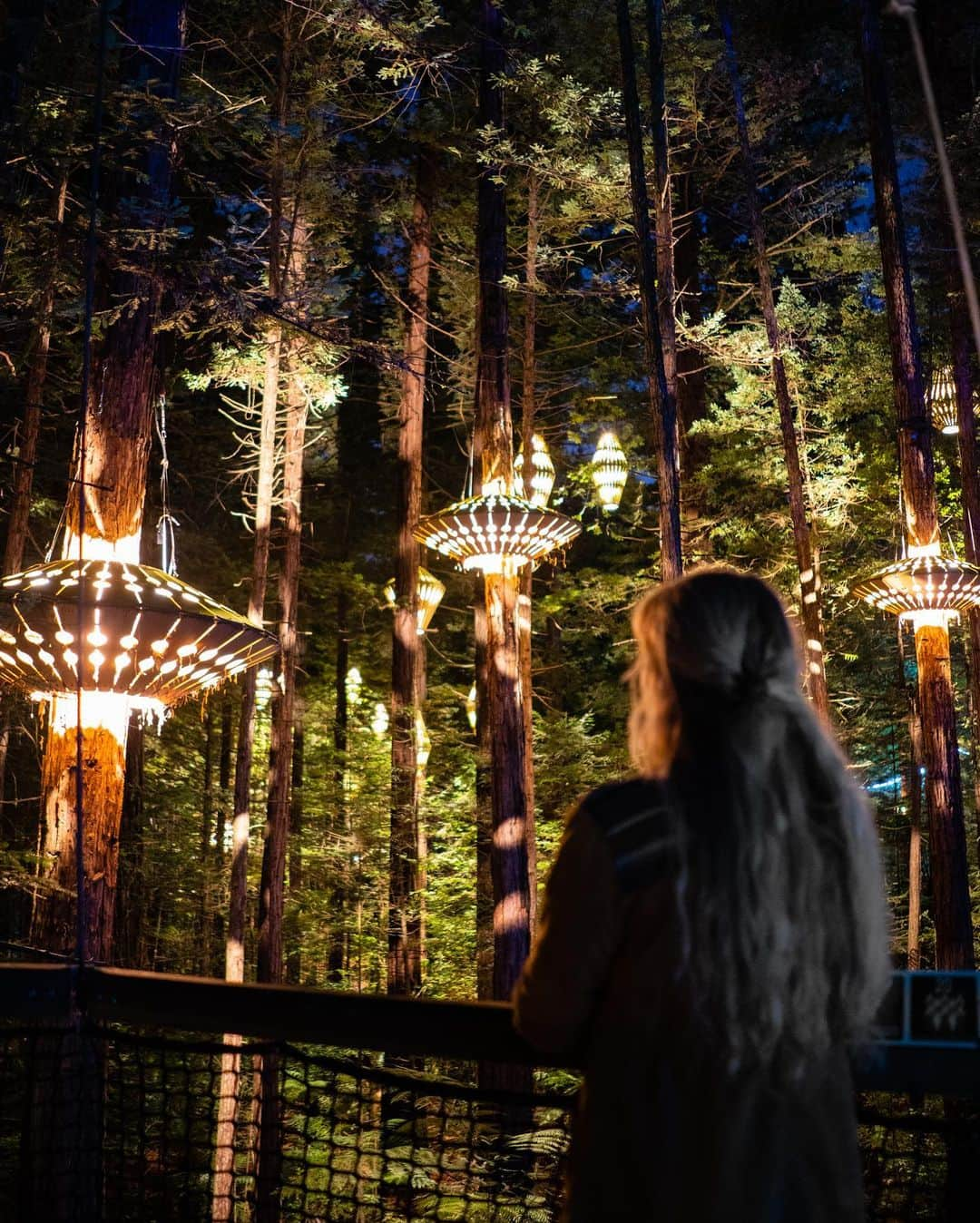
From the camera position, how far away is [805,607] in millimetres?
13406

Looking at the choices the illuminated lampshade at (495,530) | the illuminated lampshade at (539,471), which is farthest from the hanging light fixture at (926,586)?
the illuminated lampshade at (539,471)

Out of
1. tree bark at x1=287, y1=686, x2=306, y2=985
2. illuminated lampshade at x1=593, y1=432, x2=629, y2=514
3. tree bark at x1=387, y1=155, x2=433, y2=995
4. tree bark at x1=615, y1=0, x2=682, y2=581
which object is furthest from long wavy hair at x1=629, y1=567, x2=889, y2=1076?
tree bark at x1=287, y1=686, x2=306, y2=985

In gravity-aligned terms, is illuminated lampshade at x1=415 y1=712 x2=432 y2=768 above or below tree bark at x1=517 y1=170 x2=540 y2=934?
below

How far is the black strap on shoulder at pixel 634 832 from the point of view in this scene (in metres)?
1.56

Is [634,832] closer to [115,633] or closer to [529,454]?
[115,633]

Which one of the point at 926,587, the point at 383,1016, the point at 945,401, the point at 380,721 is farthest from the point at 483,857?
the point at 383,1016

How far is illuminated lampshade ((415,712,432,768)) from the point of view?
15.2m

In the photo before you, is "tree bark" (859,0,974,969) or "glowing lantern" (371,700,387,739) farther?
"glowing lantern" (371,700,387,739)

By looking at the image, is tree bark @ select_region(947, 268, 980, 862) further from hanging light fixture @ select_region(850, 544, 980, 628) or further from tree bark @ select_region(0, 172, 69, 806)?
tree bark @ select_region(0, 172, 69, 806)

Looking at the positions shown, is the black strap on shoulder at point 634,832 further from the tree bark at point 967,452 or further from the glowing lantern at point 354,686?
the glowing lantern at point 354,686

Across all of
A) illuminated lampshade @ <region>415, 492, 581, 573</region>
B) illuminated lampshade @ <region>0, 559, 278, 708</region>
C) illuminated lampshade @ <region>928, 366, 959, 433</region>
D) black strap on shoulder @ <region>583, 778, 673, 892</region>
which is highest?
illuminated lampshade @ <region>928, 366, 959, 433</region>

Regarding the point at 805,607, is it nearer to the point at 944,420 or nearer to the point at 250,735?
the point at 944,420

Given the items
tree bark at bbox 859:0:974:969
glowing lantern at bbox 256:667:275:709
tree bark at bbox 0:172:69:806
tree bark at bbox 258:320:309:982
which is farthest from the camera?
glowing lantern at bbox 256:667:275:709

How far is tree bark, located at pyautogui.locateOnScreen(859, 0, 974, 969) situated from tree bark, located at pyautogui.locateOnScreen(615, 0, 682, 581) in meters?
2.72
